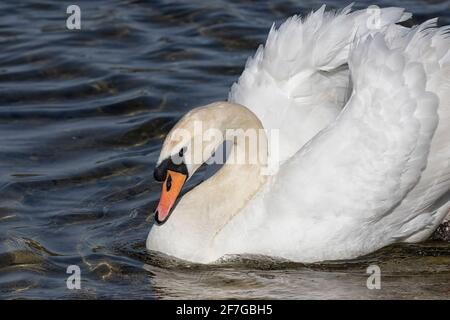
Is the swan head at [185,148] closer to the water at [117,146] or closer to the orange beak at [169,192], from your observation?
the orange beak at [169,192]

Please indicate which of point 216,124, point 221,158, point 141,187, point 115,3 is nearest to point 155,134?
point 141,187

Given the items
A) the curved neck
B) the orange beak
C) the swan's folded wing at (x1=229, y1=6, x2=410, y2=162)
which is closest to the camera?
the orange beak

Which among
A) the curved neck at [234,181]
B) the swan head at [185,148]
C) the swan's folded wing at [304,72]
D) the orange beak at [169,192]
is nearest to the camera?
the swan head at [185,148]

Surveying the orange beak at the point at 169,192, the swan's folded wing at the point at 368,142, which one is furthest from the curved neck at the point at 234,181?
the swan's folded wing at the point at 368,142

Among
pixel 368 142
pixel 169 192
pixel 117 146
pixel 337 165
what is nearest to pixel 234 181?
pixel 169 192

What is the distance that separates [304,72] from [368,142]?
100 centimetres

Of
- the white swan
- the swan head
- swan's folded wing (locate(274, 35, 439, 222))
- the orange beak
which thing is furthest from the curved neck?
swan's folded wing (locate(274, 35, 439, 222))

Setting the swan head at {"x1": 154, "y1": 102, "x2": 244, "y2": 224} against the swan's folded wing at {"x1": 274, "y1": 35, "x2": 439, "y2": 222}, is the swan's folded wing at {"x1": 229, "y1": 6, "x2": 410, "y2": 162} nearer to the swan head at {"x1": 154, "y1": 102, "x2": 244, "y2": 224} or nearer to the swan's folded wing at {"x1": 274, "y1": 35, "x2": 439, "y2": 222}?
the swan's folded wing at {"x1": 274, "y1": 35, "x2": 439, "y2": 222}

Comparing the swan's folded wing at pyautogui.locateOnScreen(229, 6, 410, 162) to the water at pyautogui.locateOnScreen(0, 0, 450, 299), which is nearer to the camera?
the water at pyautogui.locateOnScreen(0, 0, 450, 299)

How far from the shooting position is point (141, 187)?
878 centimetres

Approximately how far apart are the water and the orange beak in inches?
14.4

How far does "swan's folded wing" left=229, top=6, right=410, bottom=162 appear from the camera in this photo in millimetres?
7719

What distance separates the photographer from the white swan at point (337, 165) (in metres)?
7.12
